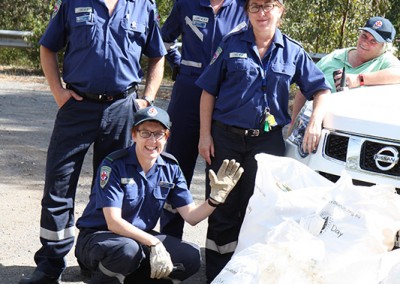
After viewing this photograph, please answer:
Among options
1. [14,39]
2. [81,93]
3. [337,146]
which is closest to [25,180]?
[81,93]

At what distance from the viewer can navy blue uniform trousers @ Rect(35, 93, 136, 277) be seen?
5.00 m

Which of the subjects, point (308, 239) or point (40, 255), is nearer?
point (308, 239)

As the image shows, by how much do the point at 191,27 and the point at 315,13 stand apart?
828 cm

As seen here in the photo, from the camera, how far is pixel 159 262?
4.52 meters

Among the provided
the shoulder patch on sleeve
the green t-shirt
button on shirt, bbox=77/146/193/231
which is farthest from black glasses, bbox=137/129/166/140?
the green t-shirt

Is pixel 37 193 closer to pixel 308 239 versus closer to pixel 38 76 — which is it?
pixel 308 239

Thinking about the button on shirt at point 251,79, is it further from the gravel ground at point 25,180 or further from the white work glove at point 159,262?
the gravel ground at point 25,180

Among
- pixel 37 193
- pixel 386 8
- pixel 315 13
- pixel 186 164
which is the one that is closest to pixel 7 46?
pixel 315 13

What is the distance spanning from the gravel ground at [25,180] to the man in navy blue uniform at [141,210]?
Result: 654 mm

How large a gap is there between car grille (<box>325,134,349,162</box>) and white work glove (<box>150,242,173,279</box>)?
41.9 inches

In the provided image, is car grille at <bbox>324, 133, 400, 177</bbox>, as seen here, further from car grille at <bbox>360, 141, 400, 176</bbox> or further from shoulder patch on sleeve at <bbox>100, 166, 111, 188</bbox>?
shoulder patch on sleeve at <bbox>100, 166, 111, 188</bbox>

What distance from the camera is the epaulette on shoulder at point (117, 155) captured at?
4.78m

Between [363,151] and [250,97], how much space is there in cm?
75

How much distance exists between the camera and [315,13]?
44.0 ft
